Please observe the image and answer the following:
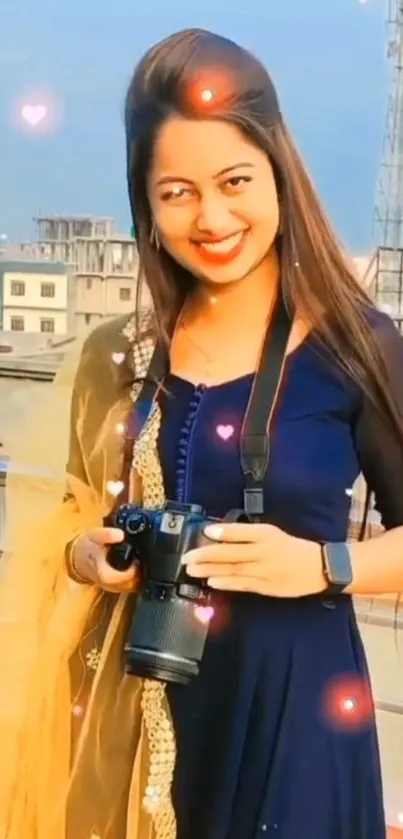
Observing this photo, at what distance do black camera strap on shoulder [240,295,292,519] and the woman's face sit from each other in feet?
0.15

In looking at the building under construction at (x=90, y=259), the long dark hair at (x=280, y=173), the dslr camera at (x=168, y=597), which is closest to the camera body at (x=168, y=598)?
the dslr camera at (x=168, y=597)

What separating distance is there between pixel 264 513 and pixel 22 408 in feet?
1.70

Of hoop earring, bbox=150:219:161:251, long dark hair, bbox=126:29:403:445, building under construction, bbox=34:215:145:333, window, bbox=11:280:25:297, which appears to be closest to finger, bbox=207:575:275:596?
long dark hair, bbox=126:29:403:445

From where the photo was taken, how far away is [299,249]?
58 centimetres

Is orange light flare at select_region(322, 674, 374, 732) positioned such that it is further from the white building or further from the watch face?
the white building

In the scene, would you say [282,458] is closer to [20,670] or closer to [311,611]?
[311,611]

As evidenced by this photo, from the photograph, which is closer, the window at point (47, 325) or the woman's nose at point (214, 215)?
the woman's nose at point (214, 215)

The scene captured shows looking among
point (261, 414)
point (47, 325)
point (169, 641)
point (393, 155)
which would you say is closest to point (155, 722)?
point (169, 641)

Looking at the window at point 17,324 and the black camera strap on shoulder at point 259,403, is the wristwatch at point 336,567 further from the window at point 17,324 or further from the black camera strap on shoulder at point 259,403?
the window at point 17,324

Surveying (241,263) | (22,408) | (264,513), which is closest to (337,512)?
(264,513)

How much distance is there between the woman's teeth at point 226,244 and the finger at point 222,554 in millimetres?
177

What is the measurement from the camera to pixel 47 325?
1.01 meters

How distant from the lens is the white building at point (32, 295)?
3.34 feet

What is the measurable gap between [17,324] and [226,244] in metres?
0.57
